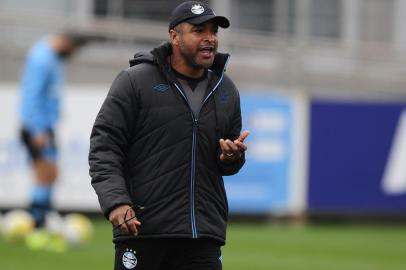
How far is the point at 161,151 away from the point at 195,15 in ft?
2.41

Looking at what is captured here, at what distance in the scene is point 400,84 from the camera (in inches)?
875

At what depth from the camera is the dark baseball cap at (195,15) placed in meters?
6.70

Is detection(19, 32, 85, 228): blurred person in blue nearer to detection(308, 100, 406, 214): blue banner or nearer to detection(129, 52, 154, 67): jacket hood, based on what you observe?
detection(308, 100, 406, 214): blue banner

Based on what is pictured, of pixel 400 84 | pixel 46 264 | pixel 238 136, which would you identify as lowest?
pixel 46 264

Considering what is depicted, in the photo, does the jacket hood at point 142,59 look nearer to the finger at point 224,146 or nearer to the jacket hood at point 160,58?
the jacket hood at point 160,58

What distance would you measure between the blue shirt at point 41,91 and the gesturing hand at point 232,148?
744 centimetres

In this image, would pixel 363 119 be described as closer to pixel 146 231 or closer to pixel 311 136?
pixel 311 136

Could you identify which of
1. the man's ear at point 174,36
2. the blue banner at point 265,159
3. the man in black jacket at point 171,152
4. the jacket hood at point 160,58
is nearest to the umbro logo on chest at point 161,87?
the man in black jacket at point 171,152

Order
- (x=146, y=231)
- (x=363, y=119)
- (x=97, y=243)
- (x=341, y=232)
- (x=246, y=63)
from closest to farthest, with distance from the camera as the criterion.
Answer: (x=146, y=231) < (x=97, y=243) < (x=341, y=232) < (x=363, y=119) < (x=246, y=63)

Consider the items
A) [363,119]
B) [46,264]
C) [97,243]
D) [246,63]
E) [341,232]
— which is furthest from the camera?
[246,63]

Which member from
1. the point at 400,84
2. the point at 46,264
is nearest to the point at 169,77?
the point at 46,264

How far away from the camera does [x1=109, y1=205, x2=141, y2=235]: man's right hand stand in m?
6.46

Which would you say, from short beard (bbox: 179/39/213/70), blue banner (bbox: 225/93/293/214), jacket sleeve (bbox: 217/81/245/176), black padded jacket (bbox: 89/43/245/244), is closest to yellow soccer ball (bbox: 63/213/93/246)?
blue banner (bbox: 225/93/293/214)

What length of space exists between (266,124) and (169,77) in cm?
1209
